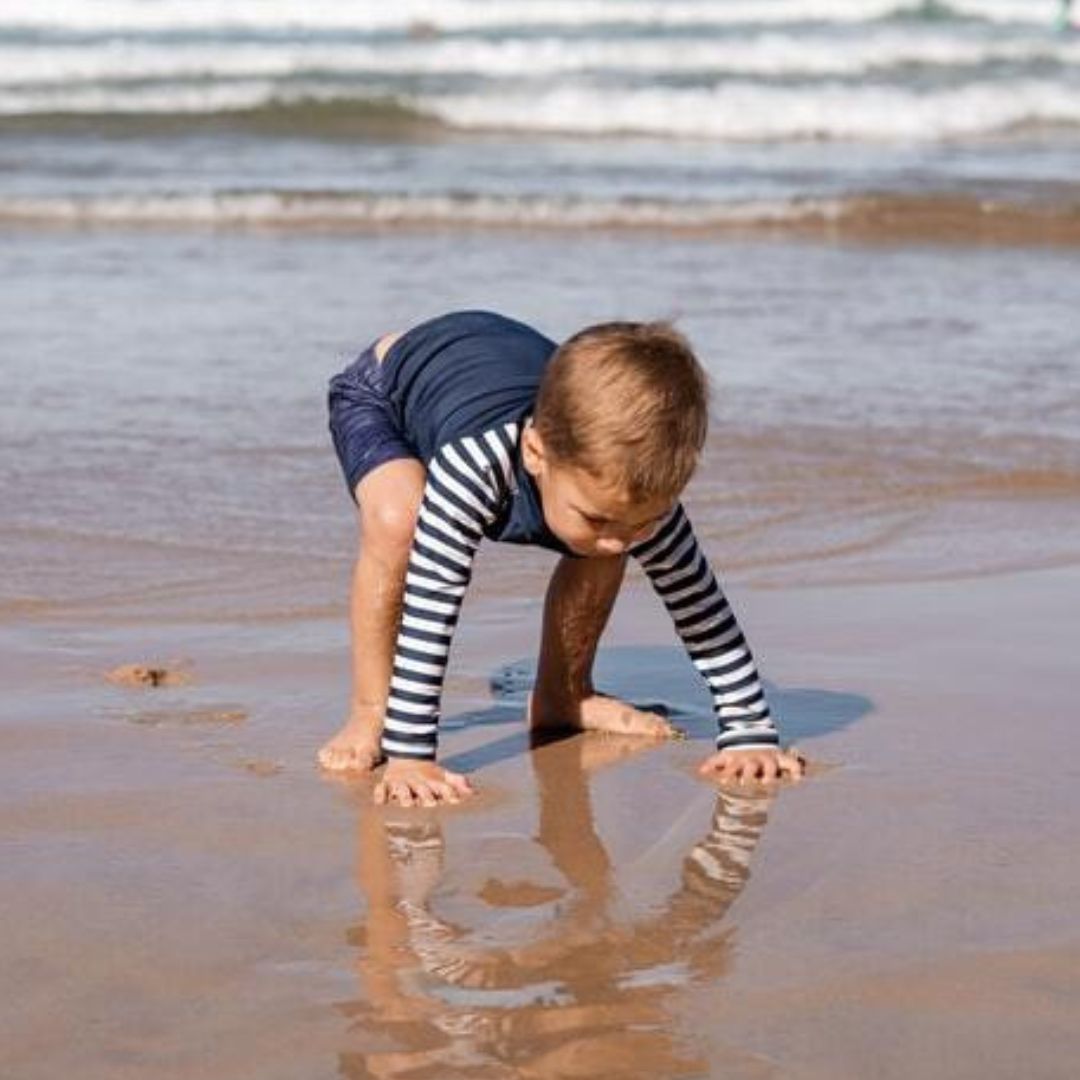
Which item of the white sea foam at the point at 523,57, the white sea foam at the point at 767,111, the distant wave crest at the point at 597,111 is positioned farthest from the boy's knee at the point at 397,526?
the white sea foam at the point at 523,57

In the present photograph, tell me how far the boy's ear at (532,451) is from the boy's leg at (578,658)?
1.40ft

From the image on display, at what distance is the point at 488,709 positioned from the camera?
4.01 metres

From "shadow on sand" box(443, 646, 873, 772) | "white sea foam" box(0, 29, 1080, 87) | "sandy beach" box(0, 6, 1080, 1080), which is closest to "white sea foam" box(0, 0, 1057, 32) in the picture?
"white sea foam" box(0, 29, 1080, 87)

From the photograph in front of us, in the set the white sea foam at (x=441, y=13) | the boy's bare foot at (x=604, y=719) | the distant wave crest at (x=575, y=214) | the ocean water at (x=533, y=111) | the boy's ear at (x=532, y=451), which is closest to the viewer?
the boy's ear at (x=532, y=451)

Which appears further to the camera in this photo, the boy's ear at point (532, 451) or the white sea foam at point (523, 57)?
the white sea foam at point (523, 57)

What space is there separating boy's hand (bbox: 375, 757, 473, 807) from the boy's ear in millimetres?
462

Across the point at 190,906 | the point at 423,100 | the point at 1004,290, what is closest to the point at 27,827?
the point at 190,906

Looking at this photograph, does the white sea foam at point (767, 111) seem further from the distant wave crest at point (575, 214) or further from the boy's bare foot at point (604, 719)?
the boy's bare foot at point (604, 719)

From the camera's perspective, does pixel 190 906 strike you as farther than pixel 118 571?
No

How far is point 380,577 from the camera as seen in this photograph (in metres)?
3.74

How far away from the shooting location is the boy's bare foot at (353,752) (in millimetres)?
3574

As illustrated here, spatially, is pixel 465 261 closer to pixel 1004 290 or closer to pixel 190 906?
pixel 1004 290

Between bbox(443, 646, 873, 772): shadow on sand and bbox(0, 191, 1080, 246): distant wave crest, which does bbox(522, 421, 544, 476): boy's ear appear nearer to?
bbox(443, 646, 873, 772): shadow on sand

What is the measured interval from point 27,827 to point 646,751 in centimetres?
100
